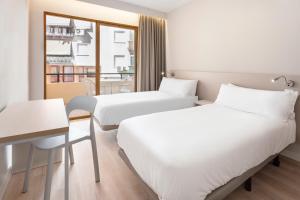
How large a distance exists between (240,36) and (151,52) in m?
2.21

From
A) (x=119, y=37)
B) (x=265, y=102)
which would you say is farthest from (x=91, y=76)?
(x=265, y=102)

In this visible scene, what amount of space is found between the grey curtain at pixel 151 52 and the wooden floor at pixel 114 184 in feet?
8.60

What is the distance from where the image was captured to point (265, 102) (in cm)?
206

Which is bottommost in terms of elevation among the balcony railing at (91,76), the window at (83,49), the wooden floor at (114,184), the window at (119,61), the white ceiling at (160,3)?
the wooden floor at (114,184)

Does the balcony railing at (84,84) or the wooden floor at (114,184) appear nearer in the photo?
the wooden floor at (114,184)

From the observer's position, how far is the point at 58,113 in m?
1.39

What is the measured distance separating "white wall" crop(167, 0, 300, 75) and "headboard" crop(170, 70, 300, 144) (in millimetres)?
87

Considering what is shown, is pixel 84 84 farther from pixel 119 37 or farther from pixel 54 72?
pixel 119 37

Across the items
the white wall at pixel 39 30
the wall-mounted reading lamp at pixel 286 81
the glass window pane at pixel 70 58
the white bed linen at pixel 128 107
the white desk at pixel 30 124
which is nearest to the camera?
the white desk at pixel 30 124

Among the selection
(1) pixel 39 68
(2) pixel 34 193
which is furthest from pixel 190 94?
(1) pixel 39 68

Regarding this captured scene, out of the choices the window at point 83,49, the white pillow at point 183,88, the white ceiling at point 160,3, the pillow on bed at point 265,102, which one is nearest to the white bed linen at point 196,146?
the pillow on bed at point 265,102

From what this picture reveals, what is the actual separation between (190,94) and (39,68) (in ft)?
9.73

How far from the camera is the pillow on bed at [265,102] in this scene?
1949 millimetres

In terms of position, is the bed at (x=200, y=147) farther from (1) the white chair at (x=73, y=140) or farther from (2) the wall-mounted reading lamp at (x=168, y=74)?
(2) the wall-mounted reading lamp at (x=168, y=74)
